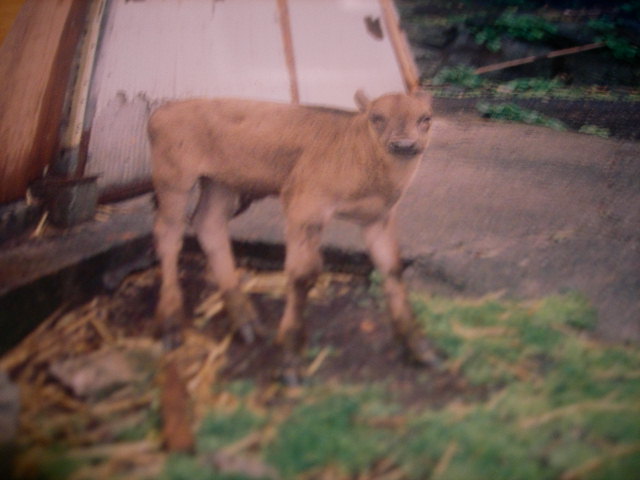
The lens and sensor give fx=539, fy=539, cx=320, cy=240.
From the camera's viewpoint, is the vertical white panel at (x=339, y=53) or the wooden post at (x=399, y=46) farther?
the wooden post at (x=399, y=46)

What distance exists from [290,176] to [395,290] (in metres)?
0.74

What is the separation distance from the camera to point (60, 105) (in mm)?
3051

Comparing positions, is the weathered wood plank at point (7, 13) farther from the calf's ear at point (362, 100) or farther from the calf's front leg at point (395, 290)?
the calf's front leg at point (395, 290)

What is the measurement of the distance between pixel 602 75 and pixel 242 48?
101 inches

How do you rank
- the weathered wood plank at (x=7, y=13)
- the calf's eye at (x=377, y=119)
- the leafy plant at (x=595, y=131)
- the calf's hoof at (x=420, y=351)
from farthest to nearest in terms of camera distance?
the leafy plant at (x=595, y=131)
the weathered wood plank at (x=7, y=13)
the calf's eye at (x=377, y=119)
the calf's hoof at (x=420, y=351)

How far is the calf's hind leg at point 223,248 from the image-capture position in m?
2.40

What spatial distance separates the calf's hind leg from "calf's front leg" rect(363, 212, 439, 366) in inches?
24.4

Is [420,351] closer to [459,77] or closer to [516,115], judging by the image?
[516,115]

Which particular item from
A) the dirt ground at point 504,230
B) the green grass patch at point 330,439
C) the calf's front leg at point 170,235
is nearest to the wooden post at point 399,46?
the dirt ground at point 504,230

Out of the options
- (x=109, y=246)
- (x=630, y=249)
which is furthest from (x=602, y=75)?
(x=109, y=246)

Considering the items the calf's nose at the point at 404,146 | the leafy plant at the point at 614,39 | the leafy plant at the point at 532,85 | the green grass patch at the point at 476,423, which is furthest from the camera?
the leafy plant at the point at 532,85

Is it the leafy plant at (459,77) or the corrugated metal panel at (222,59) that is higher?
the corrugated metal panel at (222,59)

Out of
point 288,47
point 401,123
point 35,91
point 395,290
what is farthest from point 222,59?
point 395,290

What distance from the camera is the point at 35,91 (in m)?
3.12
